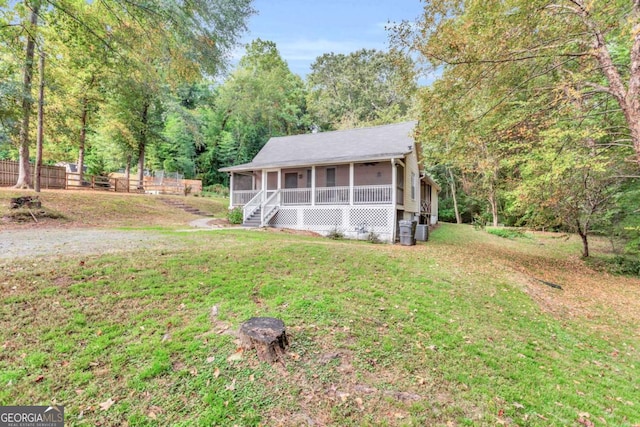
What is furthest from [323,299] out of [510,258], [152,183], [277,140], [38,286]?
[152,183]

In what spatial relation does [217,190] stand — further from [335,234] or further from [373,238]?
[373,238]

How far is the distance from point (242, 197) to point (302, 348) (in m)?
14.1

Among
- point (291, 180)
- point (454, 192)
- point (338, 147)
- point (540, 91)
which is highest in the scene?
point (338, 147)

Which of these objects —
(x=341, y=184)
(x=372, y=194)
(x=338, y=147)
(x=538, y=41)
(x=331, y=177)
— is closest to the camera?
(x=538, y=41)

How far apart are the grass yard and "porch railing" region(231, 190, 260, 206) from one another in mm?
9908

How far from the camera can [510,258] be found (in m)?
11.3

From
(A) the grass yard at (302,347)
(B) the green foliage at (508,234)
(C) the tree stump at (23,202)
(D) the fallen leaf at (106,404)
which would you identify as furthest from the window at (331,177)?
(D) the fallen leaf at (106,404)

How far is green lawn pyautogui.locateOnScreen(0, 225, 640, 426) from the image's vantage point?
9.45 ft

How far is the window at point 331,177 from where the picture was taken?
50.4 feet

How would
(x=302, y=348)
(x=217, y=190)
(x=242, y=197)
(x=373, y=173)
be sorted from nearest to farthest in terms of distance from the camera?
(x=302, y=348), (x=373, y=173), (x=242, y=197), (x=217, y=190)

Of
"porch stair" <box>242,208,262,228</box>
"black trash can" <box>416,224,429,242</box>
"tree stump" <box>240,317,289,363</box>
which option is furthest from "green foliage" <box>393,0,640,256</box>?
"porch stair" <box>242,208,262,228</box>

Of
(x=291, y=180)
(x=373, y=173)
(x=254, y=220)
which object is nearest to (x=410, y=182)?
(x=373, y=173)

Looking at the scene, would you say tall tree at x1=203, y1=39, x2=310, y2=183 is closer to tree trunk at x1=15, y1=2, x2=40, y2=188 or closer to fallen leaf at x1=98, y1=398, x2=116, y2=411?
Result: tree trunk at x1=15, y1=2, x2=40, y2=188

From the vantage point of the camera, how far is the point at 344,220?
1325 centimetres
